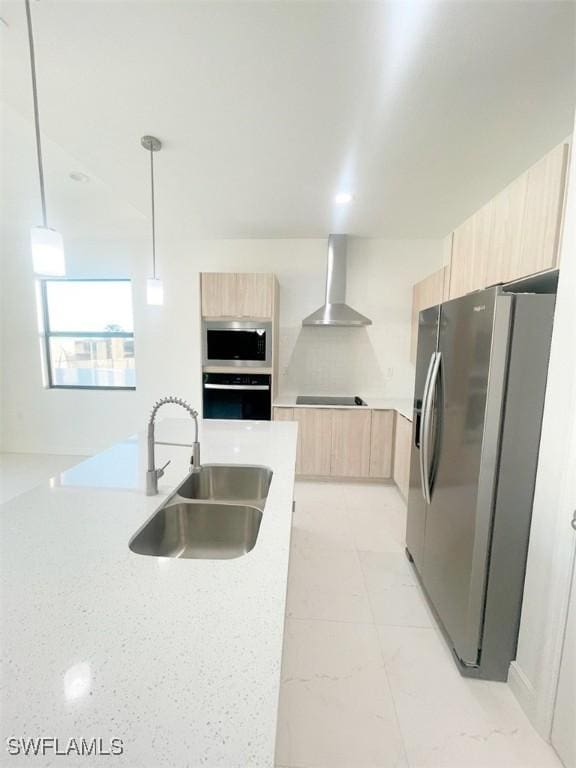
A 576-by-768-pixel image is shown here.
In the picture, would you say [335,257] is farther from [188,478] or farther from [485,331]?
[188,478]

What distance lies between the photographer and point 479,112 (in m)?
1.71

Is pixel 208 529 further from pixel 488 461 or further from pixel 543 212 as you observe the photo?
pixel 543 212

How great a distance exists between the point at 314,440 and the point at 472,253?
2.14 meters

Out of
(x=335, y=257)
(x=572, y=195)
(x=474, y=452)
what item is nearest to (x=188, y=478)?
(x=474, y=452)

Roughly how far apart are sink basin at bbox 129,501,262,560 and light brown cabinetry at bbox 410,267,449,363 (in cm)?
240

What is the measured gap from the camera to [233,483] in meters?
1.56

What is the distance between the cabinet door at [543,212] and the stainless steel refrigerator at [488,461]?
8.7 inches

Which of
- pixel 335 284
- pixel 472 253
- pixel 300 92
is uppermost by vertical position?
pixel 300 92

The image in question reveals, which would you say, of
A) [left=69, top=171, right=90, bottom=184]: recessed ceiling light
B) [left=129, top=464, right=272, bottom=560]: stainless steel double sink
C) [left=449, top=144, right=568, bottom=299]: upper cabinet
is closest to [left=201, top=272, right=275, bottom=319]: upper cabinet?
[left=69, top=171, right=90, bottom=184]: recessed ceiling light

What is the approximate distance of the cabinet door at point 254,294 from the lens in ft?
10.6

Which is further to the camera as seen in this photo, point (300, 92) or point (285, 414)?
point (285, 414)

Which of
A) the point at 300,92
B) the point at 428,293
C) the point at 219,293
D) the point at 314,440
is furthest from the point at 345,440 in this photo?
the point at 300,92

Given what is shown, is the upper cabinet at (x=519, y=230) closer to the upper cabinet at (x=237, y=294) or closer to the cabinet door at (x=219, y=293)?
the upper cabinet at (x=237, y=294)

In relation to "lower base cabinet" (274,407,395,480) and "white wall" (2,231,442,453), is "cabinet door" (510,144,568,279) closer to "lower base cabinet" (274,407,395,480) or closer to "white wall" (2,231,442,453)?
"lower base cabinet" (274,407,395,480)
